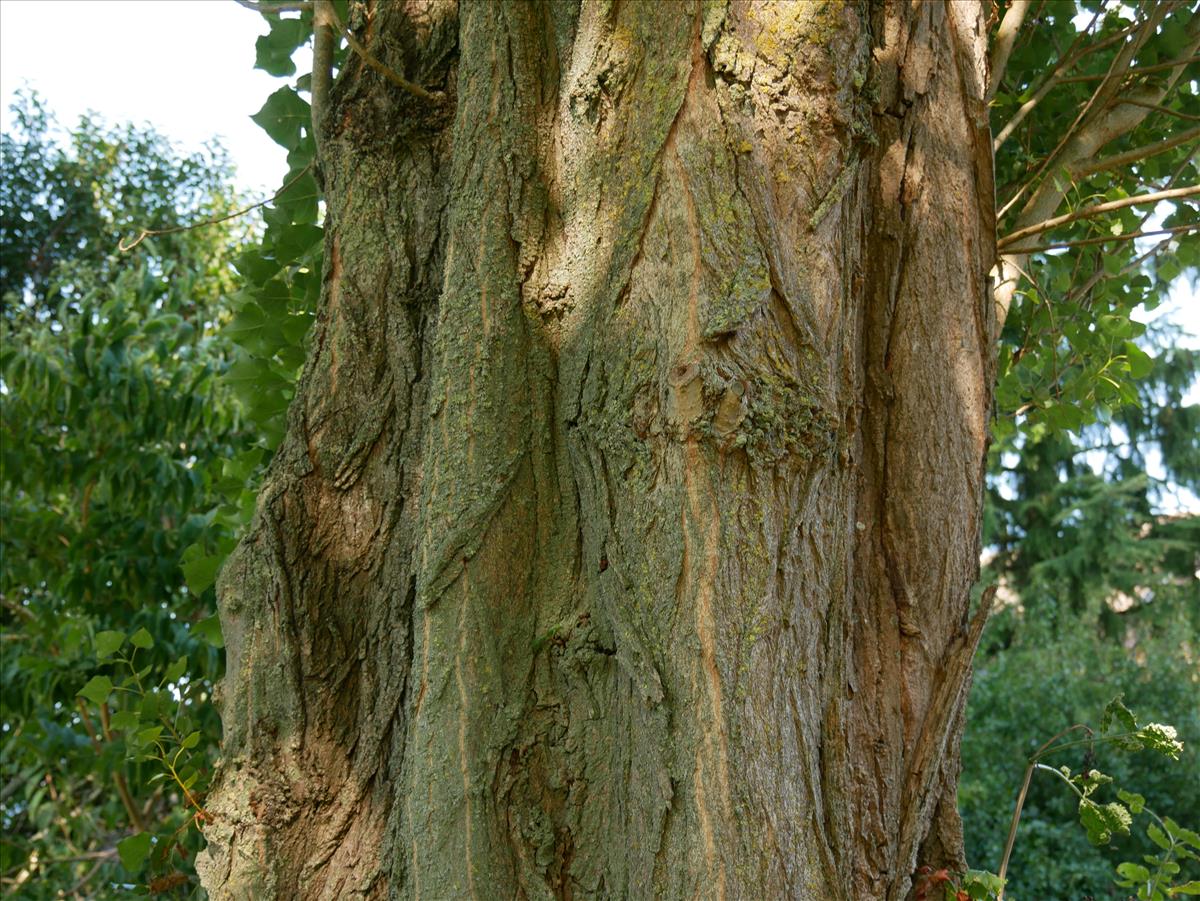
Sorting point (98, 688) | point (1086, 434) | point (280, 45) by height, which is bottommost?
point (98, 688)

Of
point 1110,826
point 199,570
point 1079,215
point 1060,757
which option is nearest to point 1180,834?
point 1110,826

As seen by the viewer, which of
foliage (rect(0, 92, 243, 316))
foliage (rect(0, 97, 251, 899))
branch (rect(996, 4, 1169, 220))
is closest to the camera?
branch (rect(996, 4, 1169, 220))

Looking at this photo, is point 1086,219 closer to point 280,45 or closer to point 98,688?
point 280,45

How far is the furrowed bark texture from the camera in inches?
54.6

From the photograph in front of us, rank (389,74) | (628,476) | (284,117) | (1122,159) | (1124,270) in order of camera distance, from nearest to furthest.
→ (628,476) < (389,74) < (1122,159) < (284,117) < (1124,270)

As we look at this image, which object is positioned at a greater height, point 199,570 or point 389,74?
point 389,74

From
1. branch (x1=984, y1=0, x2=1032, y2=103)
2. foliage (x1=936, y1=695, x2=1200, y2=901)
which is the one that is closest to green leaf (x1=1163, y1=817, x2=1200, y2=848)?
foliage (x1=936, y1=695, x2=1200, y2=901)

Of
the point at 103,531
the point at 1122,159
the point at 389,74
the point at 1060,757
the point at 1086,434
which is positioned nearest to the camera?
the point at 389,74

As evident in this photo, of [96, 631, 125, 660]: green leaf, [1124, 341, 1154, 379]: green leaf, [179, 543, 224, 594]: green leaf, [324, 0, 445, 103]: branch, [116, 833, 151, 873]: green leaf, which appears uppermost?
[324, 0, 445, 103]: branch

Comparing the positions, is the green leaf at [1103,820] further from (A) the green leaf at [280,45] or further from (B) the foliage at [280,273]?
(A) the green leaf at [280,45]

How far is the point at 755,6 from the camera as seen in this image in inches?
61.0

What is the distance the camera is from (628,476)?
1453mm

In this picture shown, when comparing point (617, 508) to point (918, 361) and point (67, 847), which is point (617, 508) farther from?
point (67, 847)

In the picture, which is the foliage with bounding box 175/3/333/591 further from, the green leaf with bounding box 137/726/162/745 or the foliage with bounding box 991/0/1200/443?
the foliage with bounding box 991/0/1200/443
